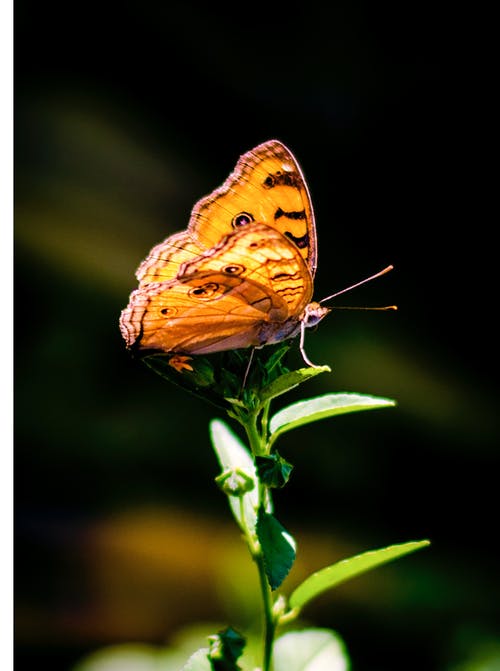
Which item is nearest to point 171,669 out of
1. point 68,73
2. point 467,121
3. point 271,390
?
point 271,390

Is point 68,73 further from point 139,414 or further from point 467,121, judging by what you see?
point 467,121

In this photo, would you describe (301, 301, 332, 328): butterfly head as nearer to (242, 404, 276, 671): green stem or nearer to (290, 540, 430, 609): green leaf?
(242, 404, 276, 671): green stem

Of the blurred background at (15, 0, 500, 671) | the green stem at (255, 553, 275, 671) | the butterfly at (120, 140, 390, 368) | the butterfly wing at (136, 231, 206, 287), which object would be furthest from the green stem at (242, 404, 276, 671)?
the blurred background at (15, 0, 500, 671)

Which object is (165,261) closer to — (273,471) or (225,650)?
(273,471)

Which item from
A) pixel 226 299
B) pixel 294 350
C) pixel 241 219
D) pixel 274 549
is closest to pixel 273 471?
pixel 274 549

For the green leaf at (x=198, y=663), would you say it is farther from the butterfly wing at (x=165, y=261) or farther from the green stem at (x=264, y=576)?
the butterfly wing at (x=165, y=261)

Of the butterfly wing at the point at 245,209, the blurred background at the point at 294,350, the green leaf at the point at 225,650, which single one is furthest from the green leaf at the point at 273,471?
the blurred background at the point at 294,350
